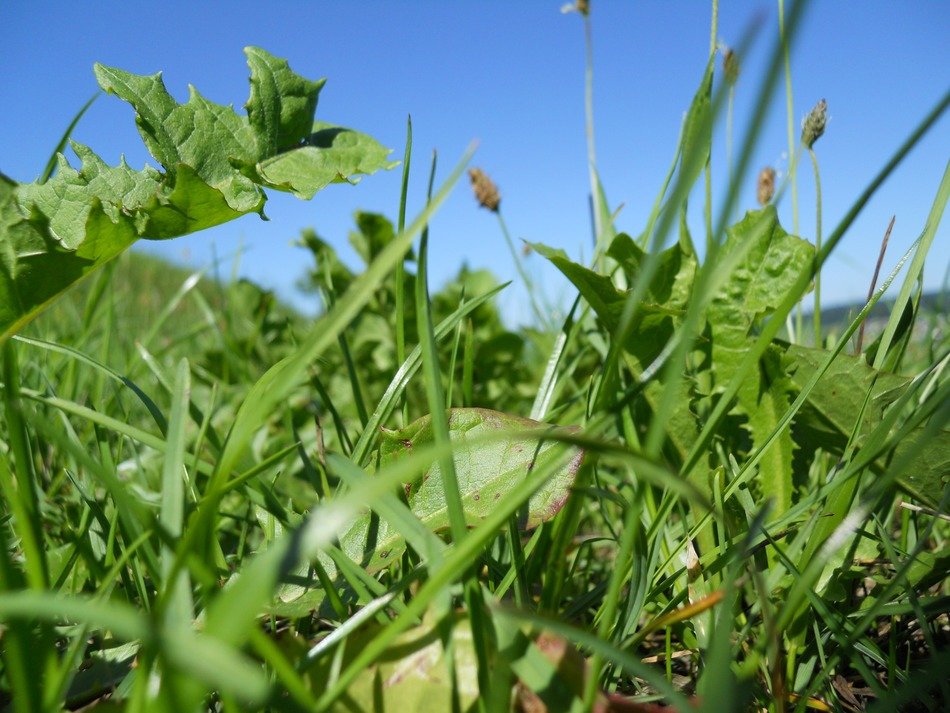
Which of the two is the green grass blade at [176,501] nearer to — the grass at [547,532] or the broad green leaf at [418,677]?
the grass at [547,532]

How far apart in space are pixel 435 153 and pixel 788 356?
1.65 ft

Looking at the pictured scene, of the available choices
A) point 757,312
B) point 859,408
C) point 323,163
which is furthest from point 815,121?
point 323,163

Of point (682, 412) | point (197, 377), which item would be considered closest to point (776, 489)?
point (682, 412)

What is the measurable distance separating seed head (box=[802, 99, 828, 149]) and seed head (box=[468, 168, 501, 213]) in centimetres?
81

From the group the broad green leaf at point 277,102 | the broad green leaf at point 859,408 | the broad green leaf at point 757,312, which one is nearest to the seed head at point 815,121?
the broad green leaf at point 757,312

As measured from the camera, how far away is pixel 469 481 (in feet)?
2.21

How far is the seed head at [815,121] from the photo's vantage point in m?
0.88

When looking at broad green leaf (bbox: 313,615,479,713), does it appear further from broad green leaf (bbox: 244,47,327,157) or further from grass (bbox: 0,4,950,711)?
broad green leaf (bbox: 244,47,327,157)

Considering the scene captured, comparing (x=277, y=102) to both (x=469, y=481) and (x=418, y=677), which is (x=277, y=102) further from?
(x=418, y=677)

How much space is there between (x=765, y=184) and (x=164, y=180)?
1.19 m

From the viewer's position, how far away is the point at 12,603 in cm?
30

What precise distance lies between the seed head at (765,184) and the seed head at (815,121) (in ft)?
1.59

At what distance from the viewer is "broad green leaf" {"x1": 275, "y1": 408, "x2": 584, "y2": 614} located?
635 mm

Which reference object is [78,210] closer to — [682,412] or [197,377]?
[682,412]
